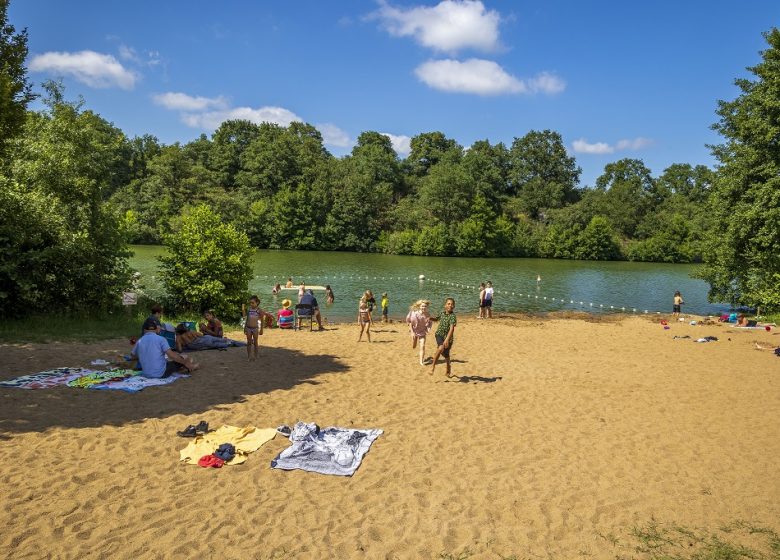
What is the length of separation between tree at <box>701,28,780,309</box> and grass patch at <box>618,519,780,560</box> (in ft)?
68.2

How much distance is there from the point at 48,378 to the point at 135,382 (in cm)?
165

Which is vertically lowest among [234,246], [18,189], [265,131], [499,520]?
[499,520]

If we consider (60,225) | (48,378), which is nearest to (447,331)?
(48,378)

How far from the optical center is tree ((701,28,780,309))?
23.3m

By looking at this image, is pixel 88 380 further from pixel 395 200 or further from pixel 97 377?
pixel 395 200

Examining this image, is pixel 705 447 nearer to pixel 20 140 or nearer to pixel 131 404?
pixel 131 404

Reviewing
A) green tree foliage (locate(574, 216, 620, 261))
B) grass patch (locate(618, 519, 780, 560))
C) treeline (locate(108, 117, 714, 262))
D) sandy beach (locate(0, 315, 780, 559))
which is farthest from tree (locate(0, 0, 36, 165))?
green tree foliage (locate(574, 216, 620, 261))

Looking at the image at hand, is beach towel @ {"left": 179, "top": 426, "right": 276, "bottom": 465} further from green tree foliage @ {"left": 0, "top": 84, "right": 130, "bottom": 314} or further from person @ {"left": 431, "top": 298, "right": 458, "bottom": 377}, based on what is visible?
green tree foliage @ {"left": 0, "top": 84, "right": 130, "bottom": 314}

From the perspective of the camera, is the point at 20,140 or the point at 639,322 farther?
the point at 639,322

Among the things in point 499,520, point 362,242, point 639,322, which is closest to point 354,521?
point 499,520

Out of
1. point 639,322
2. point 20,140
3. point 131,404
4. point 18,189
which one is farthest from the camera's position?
point 639,322

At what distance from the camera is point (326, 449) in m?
7.60

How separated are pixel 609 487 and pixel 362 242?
2988 inches

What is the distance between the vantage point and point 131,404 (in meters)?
9.02
